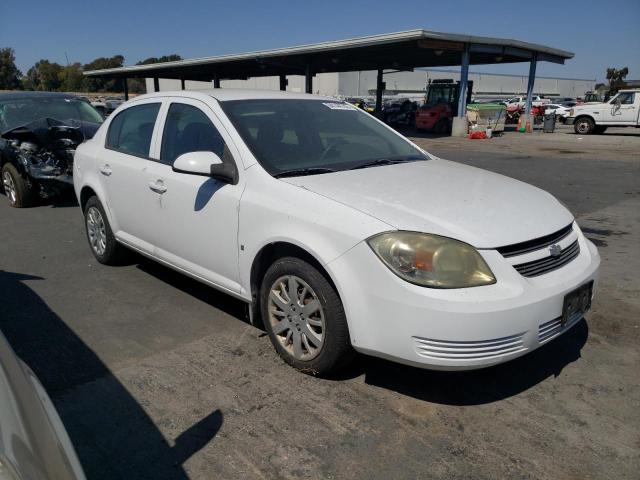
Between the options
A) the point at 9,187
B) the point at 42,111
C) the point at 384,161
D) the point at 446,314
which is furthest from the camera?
the point at 42,111

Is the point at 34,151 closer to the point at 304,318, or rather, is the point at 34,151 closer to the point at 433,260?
the point at 304,318

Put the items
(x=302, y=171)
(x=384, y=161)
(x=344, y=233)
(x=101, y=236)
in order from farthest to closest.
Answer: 1. (x=101, y=236)
2. (x=384, y=161)
3. (x=302, y=171)
4. (x=344, y=233)

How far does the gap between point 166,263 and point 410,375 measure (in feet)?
6.86

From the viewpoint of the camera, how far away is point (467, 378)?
315 centimetres

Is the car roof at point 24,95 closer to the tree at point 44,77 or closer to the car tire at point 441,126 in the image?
the car tire at point 441,126

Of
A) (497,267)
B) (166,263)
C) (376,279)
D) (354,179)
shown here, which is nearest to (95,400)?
(166,263)

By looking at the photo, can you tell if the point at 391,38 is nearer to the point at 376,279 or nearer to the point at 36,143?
the point at 36,143

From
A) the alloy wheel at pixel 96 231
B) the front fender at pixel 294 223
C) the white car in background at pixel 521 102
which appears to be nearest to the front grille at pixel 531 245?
the front fender at pixel 294 223

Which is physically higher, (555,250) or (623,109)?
(623,109)

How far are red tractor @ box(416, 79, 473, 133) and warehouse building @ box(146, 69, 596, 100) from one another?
45.1 ft

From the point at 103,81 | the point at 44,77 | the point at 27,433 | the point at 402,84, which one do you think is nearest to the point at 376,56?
the point at 27,433

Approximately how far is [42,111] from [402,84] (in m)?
67.8

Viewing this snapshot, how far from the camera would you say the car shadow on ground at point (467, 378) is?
9.75 ft

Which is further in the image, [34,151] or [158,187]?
[34,151]
